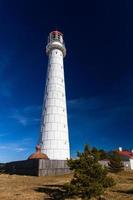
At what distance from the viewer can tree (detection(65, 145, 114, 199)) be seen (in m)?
13.4

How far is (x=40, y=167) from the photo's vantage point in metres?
30.5

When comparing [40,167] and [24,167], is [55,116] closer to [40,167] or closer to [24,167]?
[24,167]

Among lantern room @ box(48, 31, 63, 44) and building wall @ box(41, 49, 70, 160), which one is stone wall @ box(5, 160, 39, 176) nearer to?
building wall @ box(41, 49, 70, 160)

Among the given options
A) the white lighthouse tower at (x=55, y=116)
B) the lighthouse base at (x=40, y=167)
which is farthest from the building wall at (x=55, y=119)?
the lighthouse base at (x=40, y=167)

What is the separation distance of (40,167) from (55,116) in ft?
33.2

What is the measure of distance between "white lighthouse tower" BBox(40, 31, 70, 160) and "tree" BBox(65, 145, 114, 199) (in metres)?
22.1

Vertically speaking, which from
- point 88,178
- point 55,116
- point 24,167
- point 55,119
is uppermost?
point 55,116

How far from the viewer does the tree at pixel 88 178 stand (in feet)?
44.1

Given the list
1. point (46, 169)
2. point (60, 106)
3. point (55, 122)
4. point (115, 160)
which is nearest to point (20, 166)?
point (46, 169)

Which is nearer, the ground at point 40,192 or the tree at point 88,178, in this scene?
the tree at point 88,178

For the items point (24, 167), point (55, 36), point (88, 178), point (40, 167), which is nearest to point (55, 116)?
point (24, 167)

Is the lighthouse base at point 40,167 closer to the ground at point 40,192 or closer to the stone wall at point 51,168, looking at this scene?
the stone wall at point 51,168

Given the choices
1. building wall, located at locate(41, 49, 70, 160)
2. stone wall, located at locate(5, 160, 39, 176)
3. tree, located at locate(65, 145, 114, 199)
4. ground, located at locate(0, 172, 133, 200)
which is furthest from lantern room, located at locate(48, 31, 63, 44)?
tree, located at locate(65, 145, 114, 199)

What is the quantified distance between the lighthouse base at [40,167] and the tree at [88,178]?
652 inches
